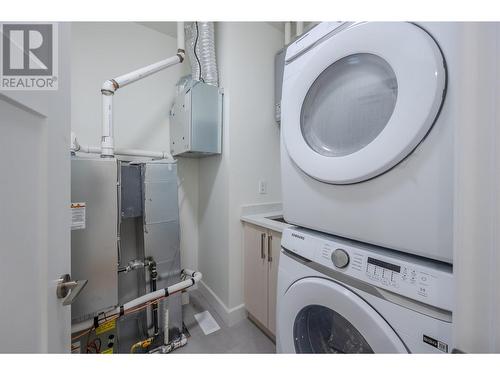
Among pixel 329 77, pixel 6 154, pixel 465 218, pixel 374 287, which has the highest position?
pixel 329 77

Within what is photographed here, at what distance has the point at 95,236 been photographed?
94cm

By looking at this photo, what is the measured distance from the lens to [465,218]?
1.02ft

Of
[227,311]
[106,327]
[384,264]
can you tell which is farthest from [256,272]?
[384,264]

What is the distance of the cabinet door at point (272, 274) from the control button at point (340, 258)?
24.2 inches

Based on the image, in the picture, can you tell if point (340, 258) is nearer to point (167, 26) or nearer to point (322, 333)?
point (322, 333)

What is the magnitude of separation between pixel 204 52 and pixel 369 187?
1.54 metres

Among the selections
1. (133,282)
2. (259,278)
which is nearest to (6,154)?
(133,282)

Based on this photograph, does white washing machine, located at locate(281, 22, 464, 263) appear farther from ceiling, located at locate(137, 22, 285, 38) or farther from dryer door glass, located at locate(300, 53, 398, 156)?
ceiling, located at locate(137, 22, 285, 38)

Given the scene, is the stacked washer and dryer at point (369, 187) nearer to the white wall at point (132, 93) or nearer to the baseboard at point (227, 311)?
the baseboard at point (227, 311)

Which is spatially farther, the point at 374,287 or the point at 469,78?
the point at 374,287

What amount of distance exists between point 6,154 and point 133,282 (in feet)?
3.97

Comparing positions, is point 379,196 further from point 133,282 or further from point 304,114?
point 133,282

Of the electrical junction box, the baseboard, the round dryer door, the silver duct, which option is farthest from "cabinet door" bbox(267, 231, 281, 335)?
the silver duct

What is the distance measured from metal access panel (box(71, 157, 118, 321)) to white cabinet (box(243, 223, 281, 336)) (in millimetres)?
835
